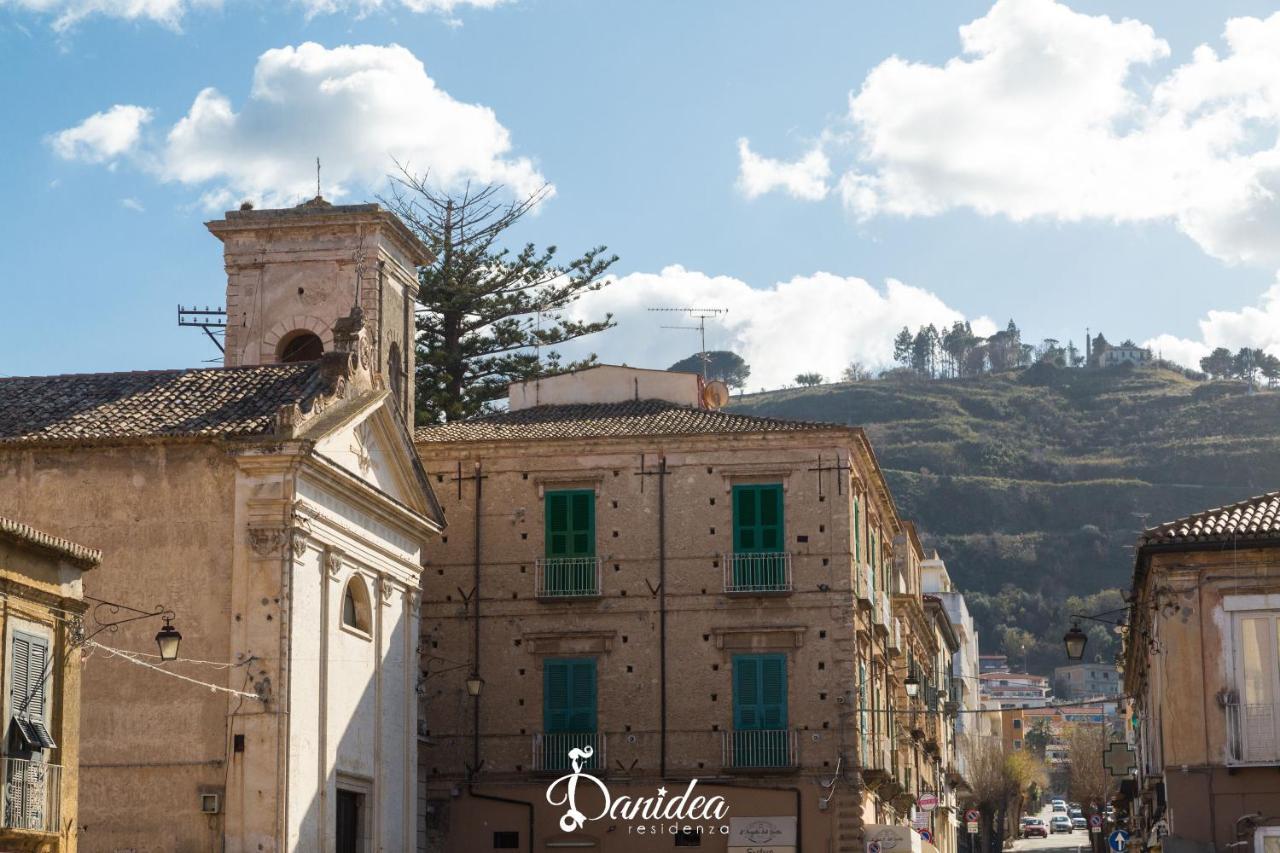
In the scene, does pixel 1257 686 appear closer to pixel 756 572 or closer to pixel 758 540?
pixel 756 572

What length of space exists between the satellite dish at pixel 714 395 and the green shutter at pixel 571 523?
5.97 metres

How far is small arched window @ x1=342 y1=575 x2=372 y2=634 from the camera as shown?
32.8m

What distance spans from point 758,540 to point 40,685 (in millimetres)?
18174

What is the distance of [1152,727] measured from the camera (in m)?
36.3

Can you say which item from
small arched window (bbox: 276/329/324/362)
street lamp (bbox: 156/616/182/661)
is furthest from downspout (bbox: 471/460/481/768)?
street lamp (bbox: 156/616/182/661)

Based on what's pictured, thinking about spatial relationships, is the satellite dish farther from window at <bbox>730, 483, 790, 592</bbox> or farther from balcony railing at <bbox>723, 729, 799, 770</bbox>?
balcony railing at <bbox>723, 729, 799, 770</bbox>

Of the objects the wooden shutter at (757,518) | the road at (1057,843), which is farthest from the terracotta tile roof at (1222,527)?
the road at (1057,843)

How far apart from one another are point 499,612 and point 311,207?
29.3 ft

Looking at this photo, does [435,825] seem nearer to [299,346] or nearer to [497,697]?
[497,697]

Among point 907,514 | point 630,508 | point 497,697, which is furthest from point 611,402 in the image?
point 907,514

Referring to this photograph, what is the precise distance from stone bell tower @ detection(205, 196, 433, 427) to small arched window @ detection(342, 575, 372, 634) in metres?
6.14

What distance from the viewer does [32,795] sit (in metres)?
21.4

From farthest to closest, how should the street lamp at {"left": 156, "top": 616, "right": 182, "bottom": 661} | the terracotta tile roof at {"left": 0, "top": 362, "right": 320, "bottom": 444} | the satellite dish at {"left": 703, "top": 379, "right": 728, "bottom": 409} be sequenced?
the satellite dish at {"left": 703, "top": 379, "right": 728, "bottom": 409}
the terracotta tile roof at {"left": 0, "top": 362, "right": 320, "bottom": 444}
the street lamp at {"left": 156, "top": 616, "right": 182, "bottom": 661}

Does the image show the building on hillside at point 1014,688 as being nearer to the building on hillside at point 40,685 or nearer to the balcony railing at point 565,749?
the balcony railing at point 565,749
